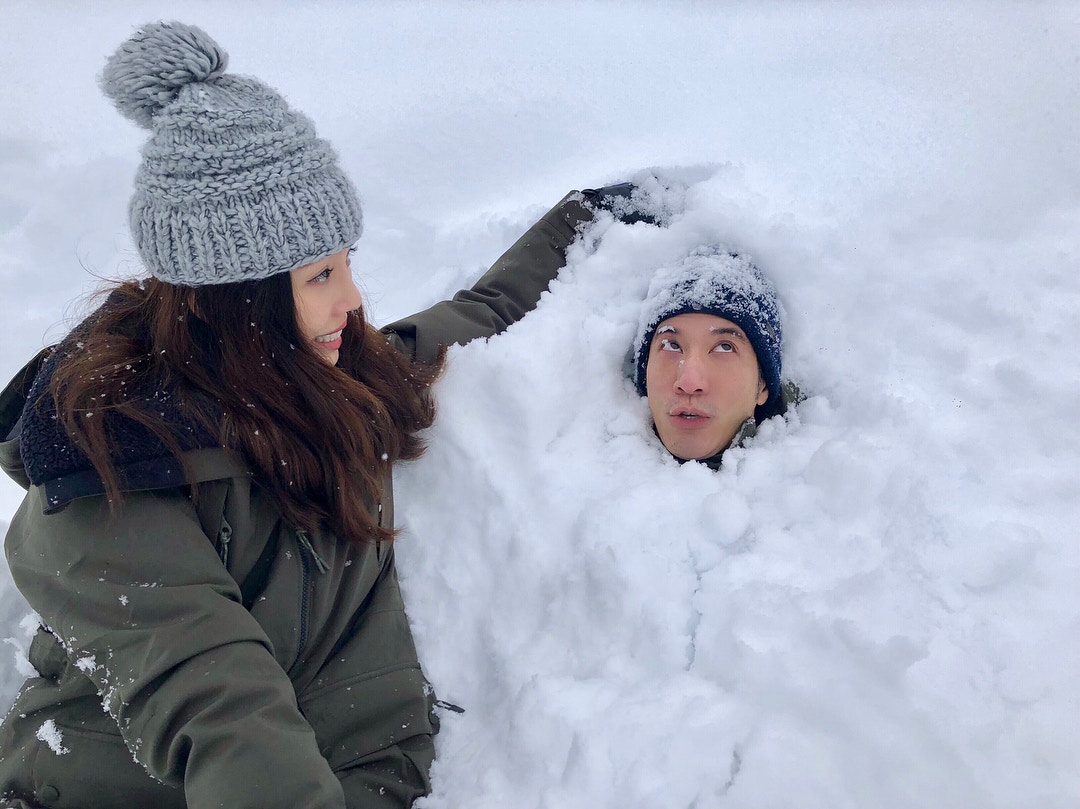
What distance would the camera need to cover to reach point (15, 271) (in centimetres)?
339

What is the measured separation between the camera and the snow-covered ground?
58.6 inches

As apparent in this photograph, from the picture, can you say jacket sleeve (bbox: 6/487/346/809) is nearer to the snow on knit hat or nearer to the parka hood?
the parka hood

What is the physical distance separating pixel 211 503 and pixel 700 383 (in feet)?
3.98

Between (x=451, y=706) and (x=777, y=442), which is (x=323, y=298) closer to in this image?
(x=451, y=706)

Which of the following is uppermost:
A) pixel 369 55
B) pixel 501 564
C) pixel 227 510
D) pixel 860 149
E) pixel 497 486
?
pixel 369 55

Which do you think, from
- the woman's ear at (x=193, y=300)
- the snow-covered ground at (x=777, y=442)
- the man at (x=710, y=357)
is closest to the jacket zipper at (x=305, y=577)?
the snow-covered ground at (x=777, y=442)

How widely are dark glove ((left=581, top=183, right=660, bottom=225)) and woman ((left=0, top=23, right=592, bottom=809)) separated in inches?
45.8

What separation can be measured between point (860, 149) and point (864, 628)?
1952 mm

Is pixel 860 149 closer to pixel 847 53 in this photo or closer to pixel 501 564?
pixel 847 53

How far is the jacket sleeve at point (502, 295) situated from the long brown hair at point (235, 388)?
561 mm

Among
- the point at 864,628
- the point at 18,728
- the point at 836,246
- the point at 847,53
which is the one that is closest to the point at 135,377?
the point at 18,728

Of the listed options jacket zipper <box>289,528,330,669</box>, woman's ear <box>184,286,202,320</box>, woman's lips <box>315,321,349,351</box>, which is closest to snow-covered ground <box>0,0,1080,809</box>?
jacket zipper <box>289,528,330,669</box>

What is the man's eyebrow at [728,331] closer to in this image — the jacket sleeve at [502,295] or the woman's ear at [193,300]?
the jacket sleeve at [502,295]

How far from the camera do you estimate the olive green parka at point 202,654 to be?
132 centimetres
